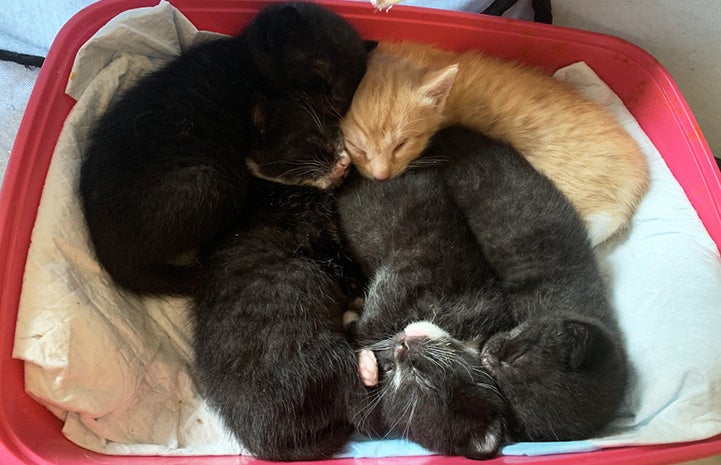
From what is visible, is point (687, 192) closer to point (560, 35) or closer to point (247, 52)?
point (560, 35)

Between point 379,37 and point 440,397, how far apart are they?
106 centimetres

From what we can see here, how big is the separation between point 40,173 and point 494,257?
41.5 inches

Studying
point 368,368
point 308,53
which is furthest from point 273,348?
point 308,53

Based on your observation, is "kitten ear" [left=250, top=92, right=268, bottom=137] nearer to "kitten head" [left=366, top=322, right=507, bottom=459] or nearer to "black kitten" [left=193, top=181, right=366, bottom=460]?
"black kitten" [left=193, top=181, right=366, bottom=460]

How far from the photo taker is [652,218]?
5.03ft

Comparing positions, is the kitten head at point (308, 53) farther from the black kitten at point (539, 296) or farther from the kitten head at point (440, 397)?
the kitten head at point (440, 397)

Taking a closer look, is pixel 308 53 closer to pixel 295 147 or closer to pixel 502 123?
pixel 295 147

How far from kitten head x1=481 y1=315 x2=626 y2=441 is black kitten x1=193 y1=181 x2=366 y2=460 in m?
0.33

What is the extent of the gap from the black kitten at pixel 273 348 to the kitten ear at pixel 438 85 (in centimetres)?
49

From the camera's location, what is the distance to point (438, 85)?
4.55 feet

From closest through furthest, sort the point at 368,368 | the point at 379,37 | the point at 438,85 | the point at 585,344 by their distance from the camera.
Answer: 1. the point at 585,344
2. the point at 368,368
3. the point at 438,85
4. the point at 379,37

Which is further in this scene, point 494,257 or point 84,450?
point 494,257

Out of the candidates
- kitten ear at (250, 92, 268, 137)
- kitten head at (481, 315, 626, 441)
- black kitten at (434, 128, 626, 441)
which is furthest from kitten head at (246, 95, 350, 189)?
kitten head at (481, 315, 626, 441)

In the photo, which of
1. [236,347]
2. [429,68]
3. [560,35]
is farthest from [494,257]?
[560,35]
